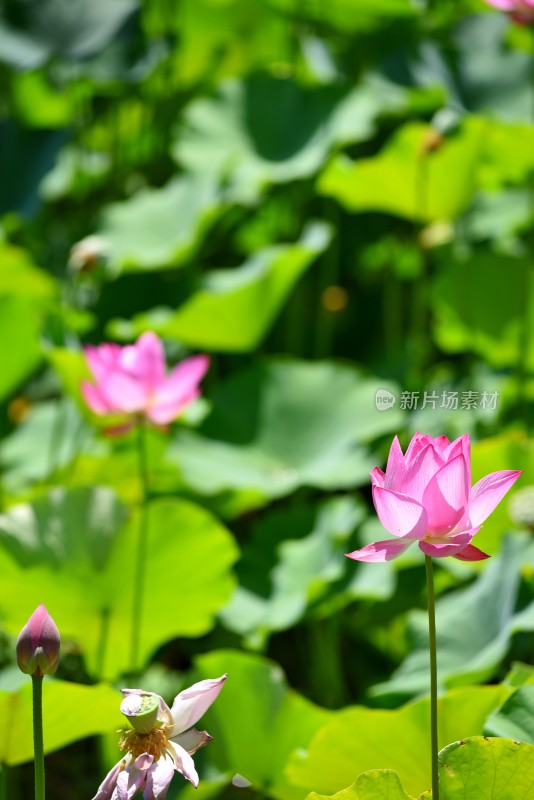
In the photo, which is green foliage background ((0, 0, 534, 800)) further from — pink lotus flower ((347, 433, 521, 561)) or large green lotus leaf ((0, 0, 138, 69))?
pink lotus flower ((347, 433, 521, 561))

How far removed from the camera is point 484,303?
6.07 feet

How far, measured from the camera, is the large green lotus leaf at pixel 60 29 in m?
2.29

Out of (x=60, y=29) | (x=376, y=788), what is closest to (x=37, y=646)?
(x=376, y=788)

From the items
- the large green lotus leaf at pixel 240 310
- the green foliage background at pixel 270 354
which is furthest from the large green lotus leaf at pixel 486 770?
the large green lotus leaf at pixel 240 310

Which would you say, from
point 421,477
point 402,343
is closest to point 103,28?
point 402,343

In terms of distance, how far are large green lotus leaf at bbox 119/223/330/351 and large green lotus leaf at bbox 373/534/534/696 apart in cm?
64

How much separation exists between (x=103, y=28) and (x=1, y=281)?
0.68 m

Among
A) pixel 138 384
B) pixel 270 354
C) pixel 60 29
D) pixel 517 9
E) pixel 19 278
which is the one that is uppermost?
pixel 517 9

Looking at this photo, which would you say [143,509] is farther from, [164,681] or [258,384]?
[258,384]

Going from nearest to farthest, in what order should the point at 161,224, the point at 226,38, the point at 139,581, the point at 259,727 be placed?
the point at 259,727 → the point at 139,581 → the point at 161,224 → the point at 226,38

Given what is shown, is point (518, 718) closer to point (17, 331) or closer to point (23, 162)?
point (17, 331)

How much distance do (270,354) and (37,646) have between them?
5.38ft

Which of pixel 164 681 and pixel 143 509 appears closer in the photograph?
pixel 143 509

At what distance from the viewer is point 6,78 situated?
2.70 m
